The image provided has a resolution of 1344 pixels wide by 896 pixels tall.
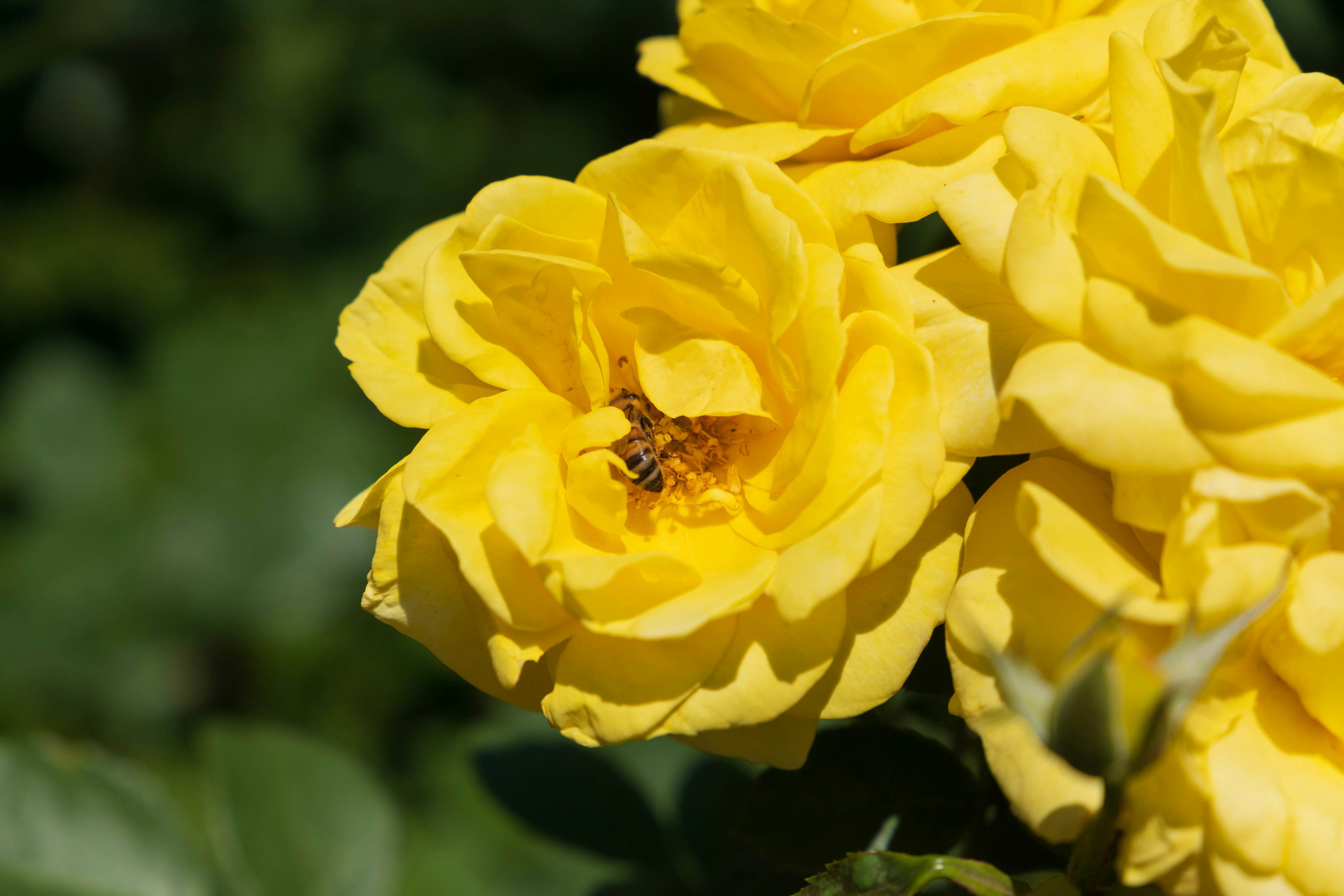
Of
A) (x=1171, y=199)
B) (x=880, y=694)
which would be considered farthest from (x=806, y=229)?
(x=880, y=694)

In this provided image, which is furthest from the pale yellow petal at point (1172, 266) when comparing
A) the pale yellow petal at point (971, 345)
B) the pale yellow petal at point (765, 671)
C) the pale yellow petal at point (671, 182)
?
the pale yellow petal at point (765, 671)

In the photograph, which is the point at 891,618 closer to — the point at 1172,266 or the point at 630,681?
the point at 630,681

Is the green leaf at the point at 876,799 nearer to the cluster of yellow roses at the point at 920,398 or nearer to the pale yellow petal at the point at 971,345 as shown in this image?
the cluster of yellow roses at the point at 920,398

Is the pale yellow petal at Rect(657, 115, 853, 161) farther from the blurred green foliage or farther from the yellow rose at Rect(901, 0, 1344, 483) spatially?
the blurred green foliage

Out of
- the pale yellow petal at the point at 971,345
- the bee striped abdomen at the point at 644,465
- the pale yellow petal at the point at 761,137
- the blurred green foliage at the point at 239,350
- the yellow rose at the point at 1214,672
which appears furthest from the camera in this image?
the blurred green foliage at the point at 239,350

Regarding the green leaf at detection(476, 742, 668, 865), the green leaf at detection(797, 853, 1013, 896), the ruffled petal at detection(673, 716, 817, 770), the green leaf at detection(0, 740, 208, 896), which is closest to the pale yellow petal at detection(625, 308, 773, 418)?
the ruffled petal at detection(673, 716, 817, 770)

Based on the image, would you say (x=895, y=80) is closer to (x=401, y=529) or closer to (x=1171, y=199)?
(x=1171, y=199)
